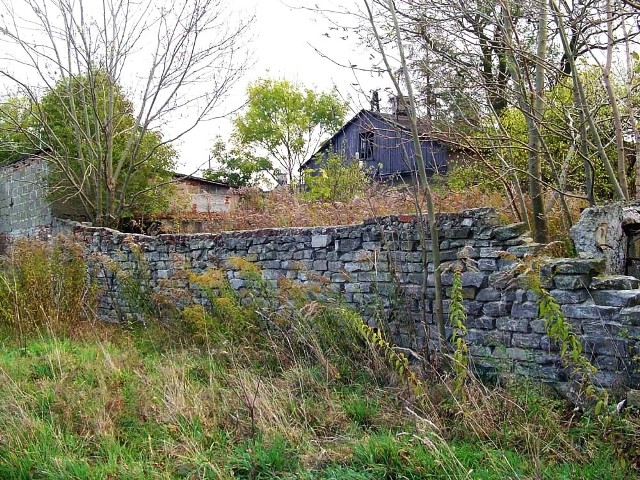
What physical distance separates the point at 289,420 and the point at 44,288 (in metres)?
6.28

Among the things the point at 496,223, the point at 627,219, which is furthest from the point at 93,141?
the point at 627,219

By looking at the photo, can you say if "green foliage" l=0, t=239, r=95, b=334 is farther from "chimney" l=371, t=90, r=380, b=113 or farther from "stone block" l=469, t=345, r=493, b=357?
"stone block" l=469, t=345, r=493, b=357

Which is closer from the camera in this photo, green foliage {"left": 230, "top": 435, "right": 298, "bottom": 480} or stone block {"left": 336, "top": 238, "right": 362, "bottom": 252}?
green foliage {"left": 230, "top": 435, "right": 298, "bottom": 480}

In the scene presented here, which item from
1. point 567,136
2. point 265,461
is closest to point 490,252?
point 567,136

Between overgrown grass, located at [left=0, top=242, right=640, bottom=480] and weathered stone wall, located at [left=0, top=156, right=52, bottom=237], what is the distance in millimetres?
9431

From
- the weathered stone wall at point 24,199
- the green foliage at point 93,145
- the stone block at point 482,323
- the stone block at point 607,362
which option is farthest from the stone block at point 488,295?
the weathered stone wall at point 24,199

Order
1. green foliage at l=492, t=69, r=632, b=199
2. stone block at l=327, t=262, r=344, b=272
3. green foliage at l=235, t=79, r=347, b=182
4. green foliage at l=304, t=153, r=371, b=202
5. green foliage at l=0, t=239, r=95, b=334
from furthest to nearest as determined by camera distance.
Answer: green foliage at l=235, t=79, r=347, b=182 < green foliage at l=304, t=153, r=371, b=202 < green foliage at l=0, t=239, r=95, b=334 < stone block at l=327, t=262, r=344, b=272 < green foliage at l=492, t=69, r=632, b=199

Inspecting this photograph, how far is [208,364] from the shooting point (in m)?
5.86

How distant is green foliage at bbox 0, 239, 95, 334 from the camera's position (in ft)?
27.5

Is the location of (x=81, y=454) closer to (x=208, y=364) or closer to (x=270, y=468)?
(x=270, y=468)

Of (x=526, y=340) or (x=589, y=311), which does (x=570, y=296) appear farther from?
(x=526, y=340)

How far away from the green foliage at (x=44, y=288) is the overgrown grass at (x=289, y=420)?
7.37 feet

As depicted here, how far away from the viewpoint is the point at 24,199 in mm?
15664

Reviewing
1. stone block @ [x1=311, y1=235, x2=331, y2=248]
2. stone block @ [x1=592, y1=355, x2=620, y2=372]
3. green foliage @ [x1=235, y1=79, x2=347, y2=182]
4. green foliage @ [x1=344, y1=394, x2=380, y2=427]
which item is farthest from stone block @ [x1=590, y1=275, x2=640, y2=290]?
green foliage @ [x1=235, y1=79, x2=347, y2=182]
